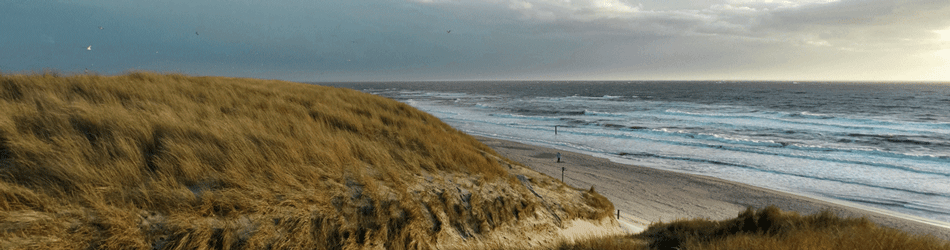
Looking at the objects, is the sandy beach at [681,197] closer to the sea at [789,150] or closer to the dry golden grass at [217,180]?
the sea at [789,150]

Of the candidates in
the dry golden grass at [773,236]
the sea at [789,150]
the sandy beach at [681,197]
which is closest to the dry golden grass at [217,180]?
the dry golden grass at [773,236]

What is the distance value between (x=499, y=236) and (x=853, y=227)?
5.54 m

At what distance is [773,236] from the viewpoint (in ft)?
17.7

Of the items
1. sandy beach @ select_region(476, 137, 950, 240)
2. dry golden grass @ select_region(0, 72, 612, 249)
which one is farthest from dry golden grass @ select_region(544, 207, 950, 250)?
sandy beach @ select_region(476, 137, 950, 240)

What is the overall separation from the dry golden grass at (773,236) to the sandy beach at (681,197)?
12.2 ft

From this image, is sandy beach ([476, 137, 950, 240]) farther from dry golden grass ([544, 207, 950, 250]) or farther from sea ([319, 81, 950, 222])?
dry golden grass ([544, 207, 950, 250])

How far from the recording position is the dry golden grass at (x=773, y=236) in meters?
4.83

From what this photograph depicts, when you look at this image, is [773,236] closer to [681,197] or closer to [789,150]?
[681,197]

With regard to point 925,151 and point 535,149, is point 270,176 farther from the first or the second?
point 925,151

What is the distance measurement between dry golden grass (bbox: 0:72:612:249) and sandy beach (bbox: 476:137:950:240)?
6.39m

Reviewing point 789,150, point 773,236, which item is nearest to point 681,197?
point 773,236

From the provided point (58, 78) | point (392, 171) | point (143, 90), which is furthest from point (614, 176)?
point (58, 78)

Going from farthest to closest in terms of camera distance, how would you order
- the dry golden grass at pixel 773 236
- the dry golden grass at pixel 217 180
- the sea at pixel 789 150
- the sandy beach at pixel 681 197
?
1. the sea at pixel 789 150
2. the sandy beach at pixel 681 197
3. the dry golden grass at pixel 773 236
4. the dry golden grass at pixel 217 180

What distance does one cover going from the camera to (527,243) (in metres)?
6.53
